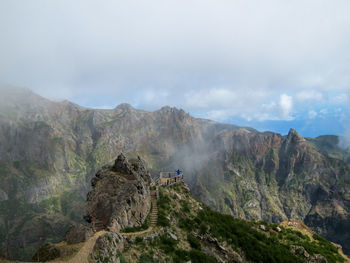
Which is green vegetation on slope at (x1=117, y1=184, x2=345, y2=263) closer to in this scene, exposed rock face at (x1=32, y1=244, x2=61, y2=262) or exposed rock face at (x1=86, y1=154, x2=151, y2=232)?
exposed rock face at (x1=86, y1=154, x2=151, y2=232)

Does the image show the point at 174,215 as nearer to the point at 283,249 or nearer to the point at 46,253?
the point at 283,249

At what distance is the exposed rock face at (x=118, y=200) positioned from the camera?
129 feet

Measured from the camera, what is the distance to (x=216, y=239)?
45906mm

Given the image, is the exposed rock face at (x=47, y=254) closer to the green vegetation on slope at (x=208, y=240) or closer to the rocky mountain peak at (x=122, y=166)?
the green vegetation on slope at (x=208, y=240)

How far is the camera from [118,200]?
137 ft

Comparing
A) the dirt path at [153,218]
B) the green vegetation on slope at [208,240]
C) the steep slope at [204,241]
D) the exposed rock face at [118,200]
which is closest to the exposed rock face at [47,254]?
the steep slope at [204,241]

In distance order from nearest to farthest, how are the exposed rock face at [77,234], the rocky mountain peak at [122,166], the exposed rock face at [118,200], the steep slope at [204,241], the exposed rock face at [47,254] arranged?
1. the exposed rock face at [47,254]
2. the exposed rock face at [77,234]
3. the steep slope at [204,241]
4. the exposed rock face at [118,200]
5. the rocky mountain peak at [122,166]

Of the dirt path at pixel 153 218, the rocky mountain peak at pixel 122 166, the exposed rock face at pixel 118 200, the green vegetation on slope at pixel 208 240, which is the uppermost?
the rocky mountain peak at pixel 122 166

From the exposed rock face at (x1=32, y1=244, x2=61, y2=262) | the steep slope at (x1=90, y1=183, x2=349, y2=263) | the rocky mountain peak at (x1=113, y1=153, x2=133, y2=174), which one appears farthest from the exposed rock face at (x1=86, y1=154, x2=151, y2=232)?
the exposed rock face at (x1=32, y1=244, x2=61, y2=262)

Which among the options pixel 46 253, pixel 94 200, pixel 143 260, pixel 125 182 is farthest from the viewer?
pixel 125 182

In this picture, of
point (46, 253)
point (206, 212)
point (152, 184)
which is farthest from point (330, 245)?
point (46, 253)

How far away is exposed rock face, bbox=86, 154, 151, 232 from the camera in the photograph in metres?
39.5

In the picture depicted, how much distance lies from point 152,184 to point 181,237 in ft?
58.5

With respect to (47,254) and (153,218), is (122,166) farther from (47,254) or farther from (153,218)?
(47,254)
